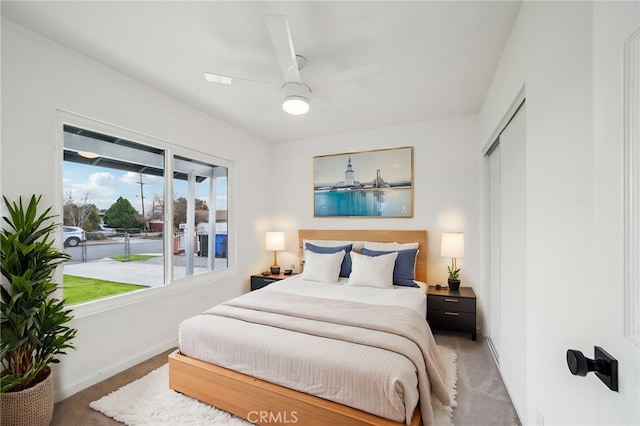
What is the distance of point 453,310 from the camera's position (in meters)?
3.05

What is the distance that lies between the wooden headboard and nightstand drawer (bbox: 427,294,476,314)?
1.39 ft

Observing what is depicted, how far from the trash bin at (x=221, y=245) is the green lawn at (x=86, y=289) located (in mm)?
1184

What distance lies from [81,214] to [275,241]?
2361mm

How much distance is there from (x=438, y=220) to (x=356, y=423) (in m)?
2.73

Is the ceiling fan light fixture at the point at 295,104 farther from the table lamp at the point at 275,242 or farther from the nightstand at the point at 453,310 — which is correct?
the nightstand at the point at 453,310

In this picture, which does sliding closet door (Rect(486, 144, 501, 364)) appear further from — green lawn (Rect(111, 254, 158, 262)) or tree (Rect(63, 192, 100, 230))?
tree (Rect(63, 192, 100, 230))

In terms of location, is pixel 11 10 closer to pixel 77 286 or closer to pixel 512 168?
pixel 77 286

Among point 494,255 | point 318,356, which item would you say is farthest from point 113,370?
point 494,255

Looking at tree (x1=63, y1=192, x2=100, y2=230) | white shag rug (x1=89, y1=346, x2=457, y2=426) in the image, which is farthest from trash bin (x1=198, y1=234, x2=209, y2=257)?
white shag rug (x1=89, y1=346, x2=457, y2=426)

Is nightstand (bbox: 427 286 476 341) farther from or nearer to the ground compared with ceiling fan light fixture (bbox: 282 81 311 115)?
nearer to the ground

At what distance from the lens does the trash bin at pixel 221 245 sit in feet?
12.1

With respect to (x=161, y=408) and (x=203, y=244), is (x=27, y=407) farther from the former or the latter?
(x=203, y=244)

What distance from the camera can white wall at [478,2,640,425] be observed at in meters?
0.95

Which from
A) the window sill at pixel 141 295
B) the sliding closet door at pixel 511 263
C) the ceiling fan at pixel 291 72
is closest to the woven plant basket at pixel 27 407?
the window sill at pixel 141 295
